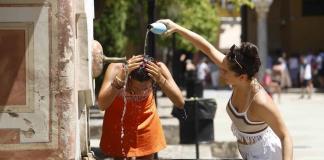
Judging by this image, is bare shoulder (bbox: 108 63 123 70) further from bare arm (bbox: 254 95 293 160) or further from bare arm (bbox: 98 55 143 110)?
bare arm (bbox: 254 95 293 160)

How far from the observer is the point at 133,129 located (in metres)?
5.66

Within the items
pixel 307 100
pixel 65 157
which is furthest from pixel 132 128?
pixel 307 100

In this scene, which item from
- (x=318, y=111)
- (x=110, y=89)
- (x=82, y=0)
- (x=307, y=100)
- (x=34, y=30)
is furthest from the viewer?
(x=307, y=100)

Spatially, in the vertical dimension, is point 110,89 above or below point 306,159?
above

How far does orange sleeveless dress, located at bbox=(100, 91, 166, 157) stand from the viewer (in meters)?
5.65

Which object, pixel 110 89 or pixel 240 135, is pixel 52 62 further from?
pixel 240 135

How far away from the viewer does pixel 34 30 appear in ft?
15.9

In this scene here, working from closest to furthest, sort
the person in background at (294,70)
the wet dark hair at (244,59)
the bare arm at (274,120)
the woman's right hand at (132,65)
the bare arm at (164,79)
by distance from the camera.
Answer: the bare arm at (274,120), the wet dark hair at (244,59), the woman's right hand at (132,65), the bare arm at (164,79), the person in background at (294,70)

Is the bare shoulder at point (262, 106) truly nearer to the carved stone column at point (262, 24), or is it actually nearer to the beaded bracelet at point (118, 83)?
the beaded bracelet at point (118, 83)

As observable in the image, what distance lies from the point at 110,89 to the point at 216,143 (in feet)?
27.1

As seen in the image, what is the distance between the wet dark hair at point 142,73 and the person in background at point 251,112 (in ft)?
2.03

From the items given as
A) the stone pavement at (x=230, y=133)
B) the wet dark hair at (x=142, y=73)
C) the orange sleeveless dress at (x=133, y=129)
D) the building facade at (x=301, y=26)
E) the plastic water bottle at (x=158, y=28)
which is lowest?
the stone pavement at (x=230, y=133)

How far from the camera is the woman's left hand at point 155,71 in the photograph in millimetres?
5551

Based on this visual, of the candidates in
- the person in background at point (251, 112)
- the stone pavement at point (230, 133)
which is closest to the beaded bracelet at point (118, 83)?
the person in background at point (251, 112)
